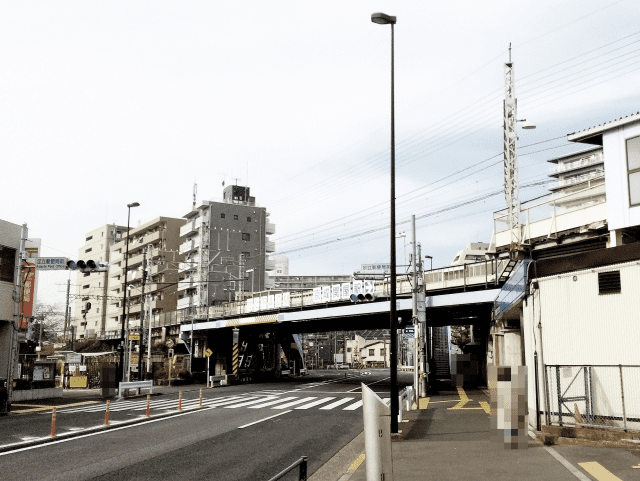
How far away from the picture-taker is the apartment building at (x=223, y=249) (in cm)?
7850

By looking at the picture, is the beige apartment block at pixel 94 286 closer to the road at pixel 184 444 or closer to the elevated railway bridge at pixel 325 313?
the elevated railway bridge at pixel 325 313

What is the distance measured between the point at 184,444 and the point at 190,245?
70834 mm

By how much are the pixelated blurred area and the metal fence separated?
1.78m

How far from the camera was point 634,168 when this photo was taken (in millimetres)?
18219

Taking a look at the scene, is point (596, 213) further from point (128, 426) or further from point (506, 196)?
point (128, 426)

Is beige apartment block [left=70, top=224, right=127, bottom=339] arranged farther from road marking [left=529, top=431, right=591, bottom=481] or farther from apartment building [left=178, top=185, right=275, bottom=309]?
road marking [left=529, top=431, right=591, bottom=481]

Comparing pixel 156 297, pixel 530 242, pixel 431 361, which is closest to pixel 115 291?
pixel 156 297

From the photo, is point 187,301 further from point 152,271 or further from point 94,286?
point 94,286

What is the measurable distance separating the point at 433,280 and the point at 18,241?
22626 mm

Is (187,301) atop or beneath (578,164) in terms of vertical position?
beneath

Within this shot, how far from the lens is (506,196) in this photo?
3212 centimetres

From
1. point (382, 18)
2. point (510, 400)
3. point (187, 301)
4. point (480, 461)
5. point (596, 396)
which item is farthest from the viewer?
point (187, 301)

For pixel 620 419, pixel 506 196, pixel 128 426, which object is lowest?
pixel 128 426

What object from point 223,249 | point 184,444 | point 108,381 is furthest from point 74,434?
point 223,249
